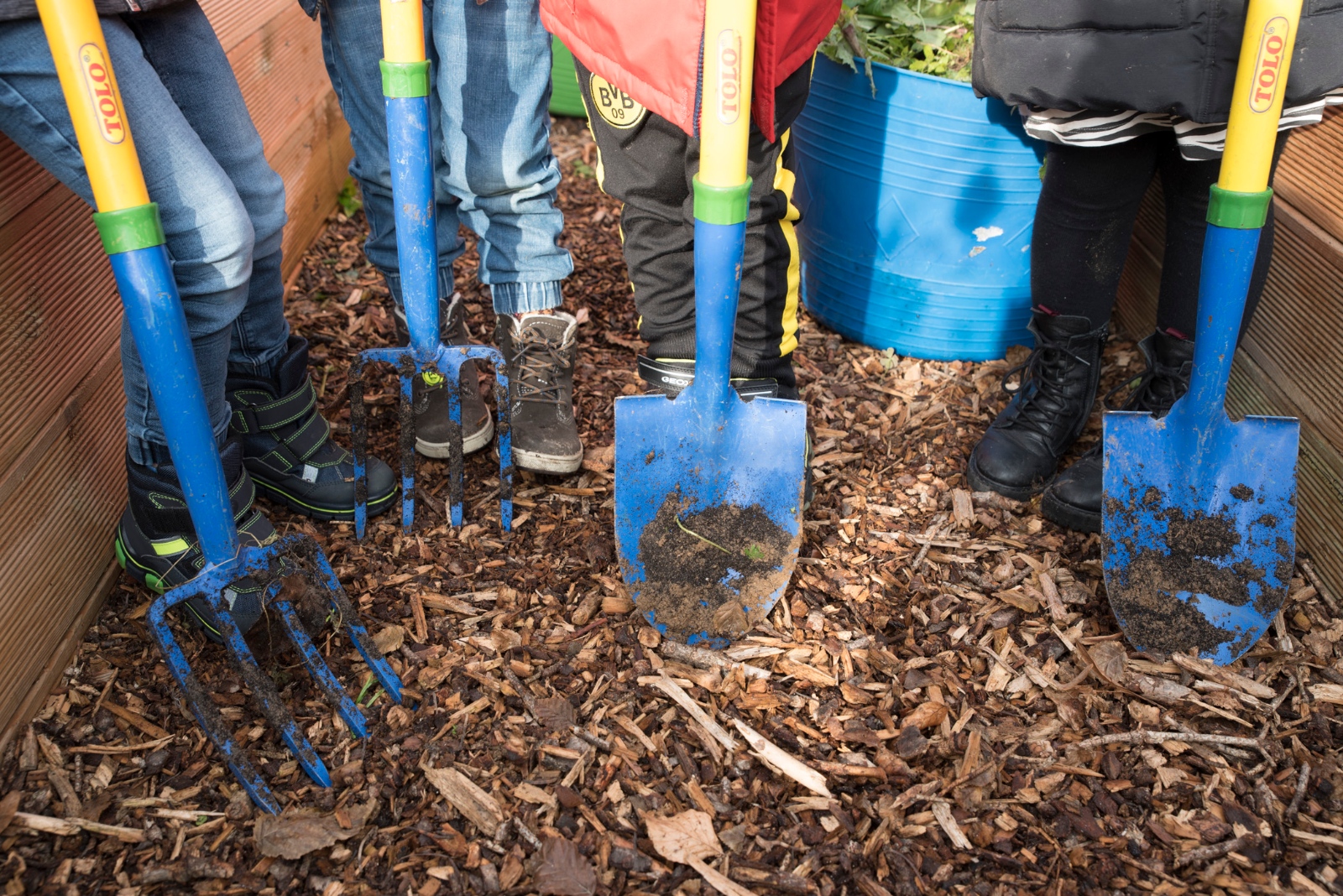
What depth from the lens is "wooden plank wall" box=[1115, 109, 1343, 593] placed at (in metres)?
1.97

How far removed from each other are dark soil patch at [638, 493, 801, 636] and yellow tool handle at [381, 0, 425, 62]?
0.92m

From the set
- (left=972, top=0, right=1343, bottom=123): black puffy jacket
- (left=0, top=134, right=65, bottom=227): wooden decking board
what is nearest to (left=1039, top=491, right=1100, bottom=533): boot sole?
(left=972, top=0, right=1343, bottom=123): black puffy jacket

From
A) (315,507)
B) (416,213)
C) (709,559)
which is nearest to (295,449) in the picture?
(315,507)

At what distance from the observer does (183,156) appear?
1.46 meters

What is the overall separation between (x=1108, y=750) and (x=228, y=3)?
2772mm

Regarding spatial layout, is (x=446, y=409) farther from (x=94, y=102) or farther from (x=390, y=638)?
(x=94, y=102)

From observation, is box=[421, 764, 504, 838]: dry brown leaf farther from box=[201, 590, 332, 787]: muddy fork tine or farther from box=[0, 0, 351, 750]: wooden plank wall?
box=[0, 0, 351, 750]: wooden plank wall

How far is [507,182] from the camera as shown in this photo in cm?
206

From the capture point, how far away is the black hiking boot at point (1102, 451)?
2.03 m

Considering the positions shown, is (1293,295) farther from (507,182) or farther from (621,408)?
(507,182)

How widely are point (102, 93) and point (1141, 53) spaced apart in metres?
1.62

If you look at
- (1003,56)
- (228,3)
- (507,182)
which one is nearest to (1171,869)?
(1003,56)

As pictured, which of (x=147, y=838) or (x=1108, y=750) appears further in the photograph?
(x=1108, y=750)

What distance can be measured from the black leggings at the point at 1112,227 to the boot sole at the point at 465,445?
4.32 ft
